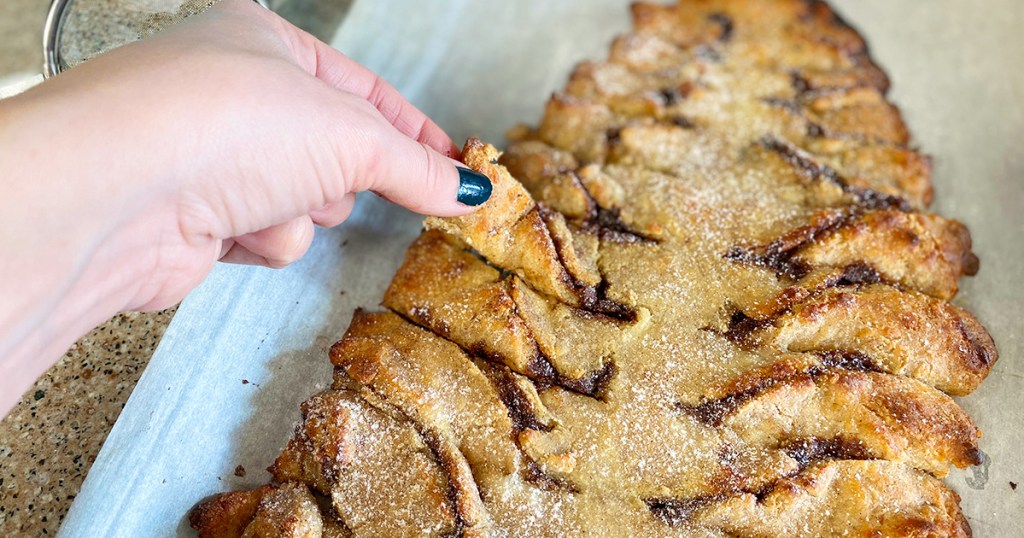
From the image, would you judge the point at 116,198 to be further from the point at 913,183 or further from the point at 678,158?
the point at 913,183

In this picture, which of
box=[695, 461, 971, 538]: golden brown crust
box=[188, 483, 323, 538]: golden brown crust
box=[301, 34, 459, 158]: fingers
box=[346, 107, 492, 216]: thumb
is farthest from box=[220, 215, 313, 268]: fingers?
box=[695, 461, 971, 538]: golden brown crust

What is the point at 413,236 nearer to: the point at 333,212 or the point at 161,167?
the point at 333,212

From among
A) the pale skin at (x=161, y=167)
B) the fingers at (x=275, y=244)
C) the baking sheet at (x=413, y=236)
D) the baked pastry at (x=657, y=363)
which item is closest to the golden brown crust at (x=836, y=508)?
the baked pastry at (x=657, y=363)

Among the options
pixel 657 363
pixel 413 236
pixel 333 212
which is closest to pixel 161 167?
pixel 333 212

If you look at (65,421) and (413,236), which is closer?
(65,421)

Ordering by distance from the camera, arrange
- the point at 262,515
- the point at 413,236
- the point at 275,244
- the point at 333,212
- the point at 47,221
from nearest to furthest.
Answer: the point at 47,221 < the point at 262,515 < the point at 275,244 < the point at 333,212 < the point at 413,236

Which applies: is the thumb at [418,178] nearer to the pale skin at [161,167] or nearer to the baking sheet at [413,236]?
the pale skin at [161,167]

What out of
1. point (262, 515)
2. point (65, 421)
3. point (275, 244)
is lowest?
point (65, 421)

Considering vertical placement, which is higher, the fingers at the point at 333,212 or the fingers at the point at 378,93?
the fingers at the point at 378,93
